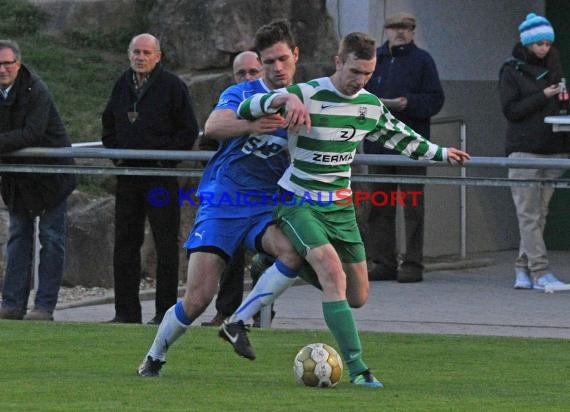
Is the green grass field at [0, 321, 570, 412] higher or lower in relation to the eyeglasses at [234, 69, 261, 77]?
lower

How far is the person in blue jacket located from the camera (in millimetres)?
13609

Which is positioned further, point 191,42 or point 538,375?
point 191,42

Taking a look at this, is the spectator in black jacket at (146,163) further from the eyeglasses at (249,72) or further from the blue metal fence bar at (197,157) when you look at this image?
the eyeglasses at (249,72)

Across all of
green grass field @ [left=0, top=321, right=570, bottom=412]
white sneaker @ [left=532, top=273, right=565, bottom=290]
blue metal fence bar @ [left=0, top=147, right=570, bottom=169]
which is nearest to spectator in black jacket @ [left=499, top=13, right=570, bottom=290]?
white sneaker @ [left=532, top=273, right=565, bottom=290]

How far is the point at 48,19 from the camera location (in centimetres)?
1791

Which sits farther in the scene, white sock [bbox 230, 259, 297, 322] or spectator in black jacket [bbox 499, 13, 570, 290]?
spectator in black jacket [bbox 499, 13, 570, 290]

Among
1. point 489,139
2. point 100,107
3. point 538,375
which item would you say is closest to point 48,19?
point 100,107

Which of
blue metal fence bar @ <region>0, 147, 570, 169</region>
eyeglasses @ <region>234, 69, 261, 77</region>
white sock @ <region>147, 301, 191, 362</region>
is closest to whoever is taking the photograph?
white sock @ <region>147, 301, 191, 362</region>

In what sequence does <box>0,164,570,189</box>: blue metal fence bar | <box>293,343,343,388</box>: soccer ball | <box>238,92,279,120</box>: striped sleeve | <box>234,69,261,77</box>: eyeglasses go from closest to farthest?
<box>293,343,343,388</box>: soccer ball
<box>238,92,279,120</box>: striped sleeve
<box>0,164,570,189</box>: blue metal fence bar
<box>234,69,261,77</box>: eyeglasses

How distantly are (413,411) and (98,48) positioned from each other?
10.9 meters

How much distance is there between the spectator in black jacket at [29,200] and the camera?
1204 cm

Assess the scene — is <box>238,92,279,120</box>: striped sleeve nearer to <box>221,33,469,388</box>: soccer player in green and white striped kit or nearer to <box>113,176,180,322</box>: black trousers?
<box>221,33,469,388</box>: soccer player in green and white striped kit

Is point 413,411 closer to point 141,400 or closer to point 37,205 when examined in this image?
point 141,400

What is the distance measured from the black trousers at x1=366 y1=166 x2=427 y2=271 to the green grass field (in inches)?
122
